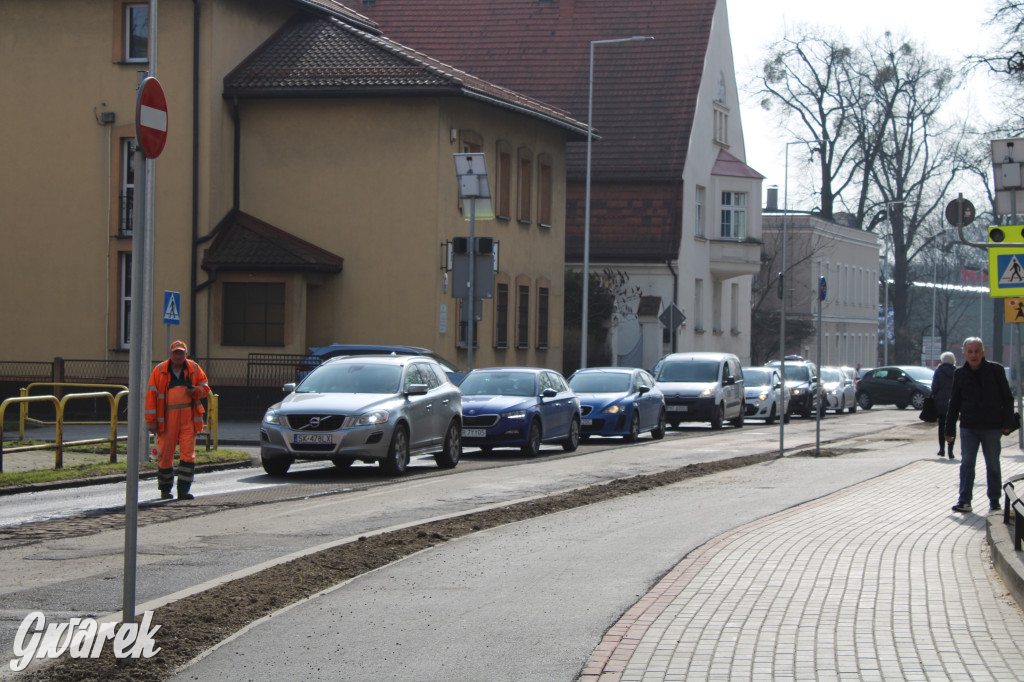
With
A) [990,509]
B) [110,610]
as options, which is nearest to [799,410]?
[990,509]

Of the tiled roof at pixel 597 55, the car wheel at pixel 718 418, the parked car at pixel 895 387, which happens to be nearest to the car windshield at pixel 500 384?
the car wheel at pixel 718 418

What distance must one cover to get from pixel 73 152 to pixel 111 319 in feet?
13.5

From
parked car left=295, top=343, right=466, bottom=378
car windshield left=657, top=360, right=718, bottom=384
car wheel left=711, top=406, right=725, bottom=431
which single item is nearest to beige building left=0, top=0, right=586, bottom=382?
parked car left=295, top=343, right=466, bottom=378

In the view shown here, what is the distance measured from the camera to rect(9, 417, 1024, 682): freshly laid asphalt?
6.93 meters

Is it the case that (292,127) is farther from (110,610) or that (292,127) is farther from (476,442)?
(110,610)

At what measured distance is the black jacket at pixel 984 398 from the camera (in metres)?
13.4

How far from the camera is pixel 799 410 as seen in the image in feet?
144

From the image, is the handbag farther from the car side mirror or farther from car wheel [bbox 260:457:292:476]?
car wheel [bbox 260:457:292:476]

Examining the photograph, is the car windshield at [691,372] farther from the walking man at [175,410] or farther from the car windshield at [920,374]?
the walking man at [175,410]

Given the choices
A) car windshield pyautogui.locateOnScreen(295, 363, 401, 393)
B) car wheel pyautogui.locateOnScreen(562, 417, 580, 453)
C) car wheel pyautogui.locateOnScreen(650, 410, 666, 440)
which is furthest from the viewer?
car wheel pyautogui.locateOnScreen(650, 410, 666, 440)

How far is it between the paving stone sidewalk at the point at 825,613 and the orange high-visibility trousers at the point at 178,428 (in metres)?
6.08

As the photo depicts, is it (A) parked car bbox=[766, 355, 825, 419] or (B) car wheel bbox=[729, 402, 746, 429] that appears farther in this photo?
(A) parked car bbox=[766, 355, 825, 419]

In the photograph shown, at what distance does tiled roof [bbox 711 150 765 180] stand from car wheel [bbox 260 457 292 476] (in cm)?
3836

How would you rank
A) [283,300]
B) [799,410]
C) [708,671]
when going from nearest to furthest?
[708,671] → [283,300] → [799,410]
